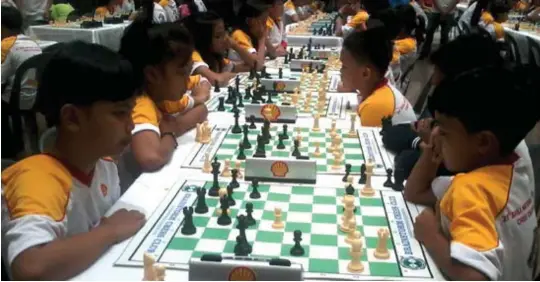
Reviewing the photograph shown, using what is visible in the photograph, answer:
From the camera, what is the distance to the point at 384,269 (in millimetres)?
1145

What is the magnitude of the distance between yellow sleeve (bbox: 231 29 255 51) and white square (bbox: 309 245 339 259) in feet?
8.99

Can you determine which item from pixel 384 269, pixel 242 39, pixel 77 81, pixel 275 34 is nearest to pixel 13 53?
pixel 242 39

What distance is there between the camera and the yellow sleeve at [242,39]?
387cm

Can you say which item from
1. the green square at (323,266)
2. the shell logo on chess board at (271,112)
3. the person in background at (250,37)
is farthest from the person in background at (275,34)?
the green square at (323,266)

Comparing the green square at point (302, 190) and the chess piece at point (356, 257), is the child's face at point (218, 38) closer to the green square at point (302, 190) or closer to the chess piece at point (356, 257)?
the green square at point (302, 190)

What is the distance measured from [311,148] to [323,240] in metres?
0.70

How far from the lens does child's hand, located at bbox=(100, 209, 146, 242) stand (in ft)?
4.10

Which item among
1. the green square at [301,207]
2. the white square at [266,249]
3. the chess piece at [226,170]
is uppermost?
the white square at [266,249]

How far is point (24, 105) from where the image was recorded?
10.1ft

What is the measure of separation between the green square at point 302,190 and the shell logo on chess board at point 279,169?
0.06m

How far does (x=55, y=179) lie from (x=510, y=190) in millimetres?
944

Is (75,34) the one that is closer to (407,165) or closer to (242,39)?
(242,39)

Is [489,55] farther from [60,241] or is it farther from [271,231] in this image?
[60,241]

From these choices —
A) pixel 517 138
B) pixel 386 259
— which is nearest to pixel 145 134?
pixel 386 259
